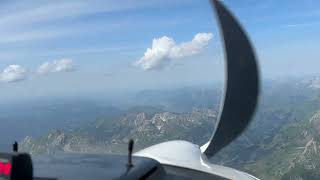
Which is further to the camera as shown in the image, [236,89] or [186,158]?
[236,89]

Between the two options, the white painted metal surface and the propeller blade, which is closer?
the white painted metal surface

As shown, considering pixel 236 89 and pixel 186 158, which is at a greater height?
pixel 236 89

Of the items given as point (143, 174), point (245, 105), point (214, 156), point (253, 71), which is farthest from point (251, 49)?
point (143, 174)

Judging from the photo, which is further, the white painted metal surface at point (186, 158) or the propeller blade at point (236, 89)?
the propeller blade at point (236, 89)

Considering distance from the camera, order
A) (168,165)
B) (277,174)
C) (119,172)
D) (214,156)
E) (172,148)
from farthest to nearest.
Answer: (277,174) < (214,156) < (172,148) < (168,165) < (119,172)

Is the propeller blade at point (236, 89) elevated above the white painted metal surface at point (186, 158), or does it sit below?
above

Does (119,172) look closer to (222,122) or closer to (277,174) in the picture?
(222,122)

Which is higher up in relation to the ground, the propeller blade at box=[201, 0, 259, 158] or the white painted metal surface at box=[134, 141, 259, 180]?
the propeller blade at box=[201, 0, 259, 158]

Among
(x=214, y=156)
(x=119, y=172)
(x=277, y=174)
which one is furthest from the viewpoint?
(x=277, y=174)
